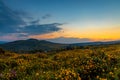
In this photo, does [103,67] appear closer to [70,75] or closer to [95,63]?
[95,63]

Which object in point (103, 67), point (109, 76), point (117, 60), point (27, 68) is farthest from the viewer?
point (27, 68)

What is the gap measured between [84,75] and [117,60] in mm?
3420

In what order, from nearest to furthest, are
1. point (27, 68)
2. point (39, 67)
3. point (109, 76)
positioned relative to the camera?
point (109, 76) < point (27, 68) < point (39, 67)

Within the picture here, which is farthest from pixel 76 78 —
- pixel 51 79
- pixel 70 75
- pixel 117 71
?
pixel 117 71

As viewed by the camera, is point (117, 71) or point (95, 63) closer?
point (117, 71)

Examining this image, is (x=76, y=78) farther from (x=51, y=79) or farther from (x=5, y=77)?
(x=5, y=77)

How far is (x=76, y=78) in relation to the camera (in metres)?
10.7

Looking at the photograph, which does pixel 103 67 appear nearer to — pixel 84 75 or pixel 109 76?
pixel 84 75

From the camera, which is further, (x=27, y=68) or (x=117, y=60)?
(x=27, y=68)

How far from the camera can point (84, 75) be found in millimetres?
11734

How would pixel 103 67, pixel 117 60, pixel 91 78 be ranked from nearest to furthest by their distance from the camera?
pixel 91 78 < pixel 103 67 < pixel 117 60

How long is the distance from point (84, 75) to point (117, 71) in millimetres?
1578

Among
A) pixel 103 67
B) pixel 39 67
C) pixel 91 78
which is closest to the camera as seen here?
pixel 91 78

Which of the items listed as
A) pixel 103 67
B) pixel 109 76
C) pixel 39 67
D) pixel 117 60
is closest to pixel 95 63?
pixel 103 67
